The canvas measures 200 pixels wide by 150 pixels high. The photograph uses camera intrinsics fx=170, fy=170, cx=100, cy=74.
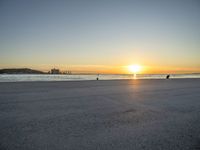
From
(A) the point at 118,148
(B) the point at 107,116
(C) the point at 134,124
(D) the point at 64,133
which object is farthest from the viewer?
(B) the point at 107,116

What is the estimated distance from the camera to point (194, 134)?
3895 mm

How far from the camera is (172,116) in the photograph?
550cm

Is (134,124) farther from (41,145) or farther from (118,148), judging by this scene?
(41,145)

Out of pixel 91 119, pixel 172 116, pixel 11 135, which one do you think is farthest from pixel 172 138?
pixel 11 135

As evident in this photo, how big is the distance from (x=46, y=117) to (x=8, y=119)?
1082 mm

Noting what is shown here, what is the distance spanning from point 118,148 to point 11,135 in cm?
239

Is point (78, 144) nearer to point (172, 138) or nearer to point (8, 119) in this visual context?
point (172, 138)

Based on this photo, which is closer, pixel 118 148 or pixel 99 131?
pixel 118 148

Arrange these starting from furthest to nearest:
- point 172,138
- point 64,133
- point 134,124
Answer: point 134,124 → point 64,133 → point 172,138

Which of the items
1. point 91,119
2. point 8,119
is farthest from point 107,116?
point 8,119

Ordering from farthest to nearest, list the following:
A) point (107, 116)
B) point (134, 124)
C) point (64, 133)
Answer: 1. point (107, 116)
2. point (134, 124)
3. point (64, 133)

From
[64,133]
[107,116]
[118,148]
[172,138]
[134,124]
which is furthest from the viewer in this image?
[107,116]

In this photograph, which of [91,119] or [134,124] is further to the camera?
[91,119]

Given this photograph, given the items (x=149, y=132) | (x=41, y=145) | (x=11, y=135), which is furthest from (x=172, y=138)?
(x=11, y=135)
